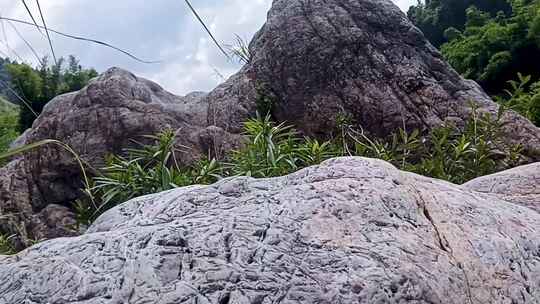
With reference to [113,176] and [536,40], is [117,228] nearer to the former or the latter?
[113,176]

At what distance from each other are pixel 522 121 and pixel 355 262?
5.38 m

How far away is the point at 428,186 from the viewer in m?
3.59

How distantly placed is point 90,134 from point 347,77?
270 centimetres

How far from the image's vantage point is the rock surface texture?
7895 mm

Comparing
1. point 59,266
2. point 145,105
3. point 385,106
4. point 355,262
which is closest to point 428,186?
point 355,262

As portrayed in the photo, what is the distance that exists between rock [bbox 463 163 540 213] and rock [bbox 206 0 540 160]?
276 centimetres

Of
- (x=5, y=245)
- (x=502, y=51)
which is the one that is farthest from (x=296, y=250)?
(x=502, y=51)

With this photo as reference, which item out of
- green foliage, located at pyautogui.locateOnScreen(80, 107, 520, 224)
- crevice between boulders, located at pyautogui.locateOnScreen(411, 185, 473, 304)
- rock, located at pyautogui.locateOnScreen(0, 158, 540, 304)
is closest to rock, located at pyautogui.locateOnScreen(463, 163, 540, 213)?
green foliage, located at pyautogui.locateOnScreen(80, 107, 520, 224)

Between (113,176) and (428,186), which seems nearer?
(428,186)

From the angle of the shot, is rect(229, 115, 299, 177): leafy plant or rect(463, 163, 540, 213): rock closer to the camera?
rect(463, 163, 540, 213): rock

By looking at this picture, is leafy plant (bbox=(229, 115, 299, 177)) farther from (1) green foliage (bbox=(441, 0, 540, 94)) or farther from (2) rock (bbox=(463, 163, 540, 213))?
(1) green foliage (bbox=(441, 0, 540, 94))

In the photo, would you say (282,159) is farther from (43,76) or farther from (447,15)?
(447,15)

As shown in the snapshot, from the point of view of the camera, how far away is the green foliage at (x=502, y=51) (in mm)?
22688

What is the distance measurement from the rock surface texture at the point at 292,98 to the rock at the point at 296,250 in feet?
14.3
